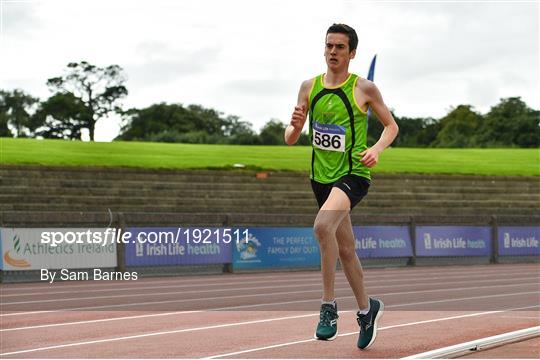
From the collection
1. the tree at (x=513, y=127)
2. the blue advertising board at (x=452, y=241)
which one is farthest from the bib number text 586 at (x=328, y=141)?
the tree at (x=513, y=127)

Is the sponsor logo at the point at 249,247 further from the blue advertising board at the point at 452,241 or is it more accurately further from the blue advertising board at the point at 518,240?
the blue advertising board at the point at 518,240

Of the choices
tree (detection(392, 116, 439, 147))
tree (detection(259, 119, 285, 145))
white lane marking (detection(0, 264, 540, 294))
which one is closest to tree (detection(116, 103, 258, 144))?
tree (detection(259, 119, 285, 145))

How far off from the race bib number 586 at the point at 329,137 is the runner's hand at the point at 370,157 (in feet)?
0.47

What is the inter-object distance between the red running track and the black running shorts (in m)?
1.48

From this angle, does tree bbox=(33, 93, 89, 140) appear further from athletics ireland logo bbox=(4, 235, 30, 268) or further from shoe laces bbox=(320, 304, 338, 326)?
shoe laces bbox=(320, 304, 338, 326)

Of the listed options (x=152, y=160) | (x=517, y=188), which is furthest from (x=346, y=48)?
(x=152, y=160)

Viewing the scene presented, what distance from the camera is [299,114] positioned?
6.17m

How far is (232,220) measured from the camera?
26.6m

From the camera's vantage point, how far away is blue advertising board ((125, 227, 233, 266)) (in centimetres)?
2406

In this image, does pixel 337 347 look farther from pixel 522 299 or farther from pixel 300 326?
pixel 522 299

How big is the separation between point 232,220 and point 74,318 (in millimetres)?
14139

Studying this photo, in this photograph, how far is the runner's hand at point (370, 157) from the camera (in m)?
6.05

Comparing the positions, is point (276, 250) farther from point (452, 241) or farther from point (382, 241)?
point (452, 241)

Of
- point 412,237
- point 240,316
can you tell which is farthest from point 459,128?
point 240,316
